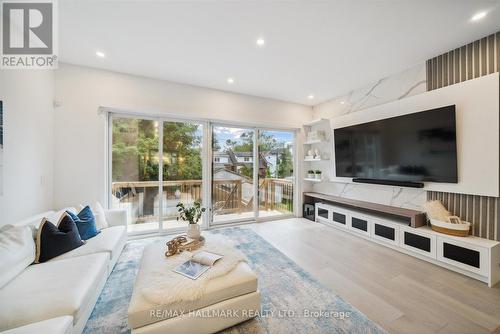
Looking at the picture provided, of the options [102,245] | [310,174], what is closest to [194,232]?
[102,245]

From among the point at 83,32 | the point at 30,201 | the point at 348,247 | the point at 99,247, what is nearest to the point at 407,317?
the point at 348,247

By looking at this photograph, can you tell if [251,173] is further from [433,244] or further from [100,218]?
[433,244]

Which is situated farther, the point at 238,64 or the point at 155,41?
the point at 238,64

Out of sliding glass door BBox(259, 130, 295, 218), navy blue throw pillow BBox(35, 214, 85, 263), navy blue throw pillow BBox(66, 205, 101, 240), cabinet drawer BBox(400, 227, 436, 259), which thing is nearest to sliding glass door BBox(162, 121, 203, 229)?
navy blue throw pillow BBox(66, 205, 101, 240)

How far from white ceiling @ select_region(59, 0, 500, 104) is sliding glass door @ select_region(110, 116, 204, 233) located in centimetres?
95

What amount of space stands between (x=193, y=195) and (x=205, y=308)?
8.65 feet

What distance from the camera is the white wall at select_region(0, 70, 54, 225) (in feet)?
6.48

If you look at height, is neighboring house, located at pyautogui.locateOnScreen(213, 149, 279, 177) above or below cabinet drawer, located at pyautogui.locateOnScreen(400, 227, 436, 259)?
above

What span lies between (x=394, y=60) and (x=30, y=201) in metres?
5.14

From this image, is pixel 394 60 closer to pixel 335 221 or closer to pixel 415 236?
pixel 415 236

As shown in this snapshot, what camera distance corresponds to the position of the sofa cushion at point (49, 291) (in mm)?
1162

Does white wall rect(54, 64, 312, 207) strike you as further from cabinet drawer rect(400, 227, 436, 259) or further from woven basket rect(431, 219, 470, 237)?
woven basket rect(431, 219, 470, 237)

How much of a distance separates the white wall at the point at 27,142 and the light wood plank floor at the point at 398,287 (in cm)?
322

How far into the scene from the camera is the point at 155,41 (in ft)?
7.92
